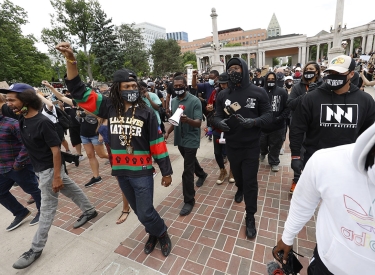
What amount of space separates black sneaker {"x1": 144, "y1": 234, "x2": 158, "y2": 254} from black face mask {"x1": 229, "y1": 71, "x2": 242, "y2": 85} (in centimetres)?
235

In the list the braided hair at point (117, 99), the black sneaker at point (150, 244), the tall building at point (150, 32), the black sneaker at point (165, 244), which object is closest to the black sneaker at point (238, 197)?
the black sneaker at point (165, 244)

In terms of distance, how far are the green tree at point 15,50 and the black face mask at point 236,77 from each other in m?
28.4

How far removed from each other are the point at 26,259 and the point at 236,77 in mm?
3604

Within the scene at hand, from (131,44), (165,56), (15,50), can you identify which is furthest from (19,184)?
(165,56)

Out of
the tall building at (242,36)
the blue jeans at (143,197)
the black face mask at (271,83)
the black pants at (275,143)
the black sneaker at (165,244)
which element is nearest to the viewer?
the blue jeans at (143,197)

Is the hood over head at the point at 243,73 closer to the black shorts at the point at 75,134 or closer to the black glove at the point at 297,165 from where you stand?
the black glove at the point at 297,165

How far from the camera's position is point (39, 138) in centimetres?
253

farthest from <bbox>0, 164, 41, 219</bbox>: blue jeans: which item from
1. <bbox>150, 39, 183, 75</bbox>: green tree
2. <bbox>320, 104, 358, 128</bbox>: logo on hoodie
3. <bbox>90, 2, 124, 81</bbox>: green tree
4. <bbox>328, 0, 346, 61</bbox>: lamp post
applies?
<bbox>150, 39, 183, 75</bbox>: green tree

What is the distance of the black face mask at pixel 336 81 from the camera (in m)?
2.19

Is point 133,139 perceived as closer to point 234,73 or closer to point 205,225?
point 234,73

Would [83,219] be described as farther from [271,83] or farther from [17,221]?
[271,83]

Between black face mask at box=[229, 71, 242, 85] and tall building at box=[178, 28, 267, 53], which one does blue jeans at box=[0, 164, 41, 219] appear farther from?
tall building at box=[178, 28, 267, 53]

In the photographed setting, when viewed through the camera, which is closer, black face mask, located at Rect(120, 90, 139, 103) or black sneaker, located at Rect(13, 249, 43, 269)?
black face mask, located at Rect(120, 90, 139, 103)

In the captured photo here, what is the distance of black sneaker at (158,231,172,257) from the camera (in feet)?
8.35
